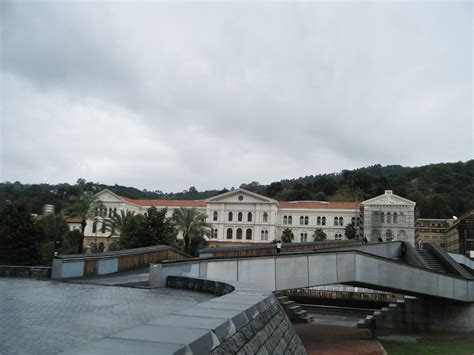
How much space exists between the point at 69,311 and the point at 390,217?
79.3 metres

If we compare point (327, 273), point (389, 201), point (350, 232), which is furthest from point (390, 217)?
point (327, 273)

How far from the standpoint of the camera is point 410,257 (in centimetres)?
2911

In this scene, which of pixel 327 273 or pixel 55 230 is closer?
pixel 327 273

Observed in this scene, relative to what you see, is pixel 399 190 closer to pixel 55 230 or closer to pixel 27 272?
pixel 55 230

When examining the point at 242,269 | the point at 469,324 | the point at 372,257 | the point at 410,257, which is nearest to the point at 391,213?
the point at 410,257

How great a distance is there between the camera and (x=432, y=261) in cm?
2872

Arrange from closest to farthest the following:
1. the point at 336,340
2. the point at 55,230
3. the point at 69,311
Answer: the point at 69,311
the point at 336,340
the point at 55,230

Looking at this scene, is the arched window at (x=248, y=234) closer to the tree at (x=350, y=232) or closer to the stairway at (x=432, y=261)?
the tree at (x=350, y=232)

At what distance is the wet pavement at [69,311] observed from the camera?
219 inches

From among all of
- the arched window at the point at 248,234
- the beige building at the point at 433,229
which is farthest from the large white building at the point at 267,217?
the beige building at the point at 433,229

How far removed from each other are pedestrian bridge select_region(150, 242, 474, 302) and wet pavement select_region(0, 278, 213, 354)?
8.43ft

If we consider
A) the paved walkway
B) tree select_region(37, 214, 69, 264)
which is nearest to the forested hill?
tree select_region(37, 214, 69, 264)

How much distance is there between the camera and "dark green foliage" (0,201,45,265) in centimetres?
3809

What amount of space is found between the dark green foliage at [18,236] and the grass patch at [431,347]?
1255 inches
